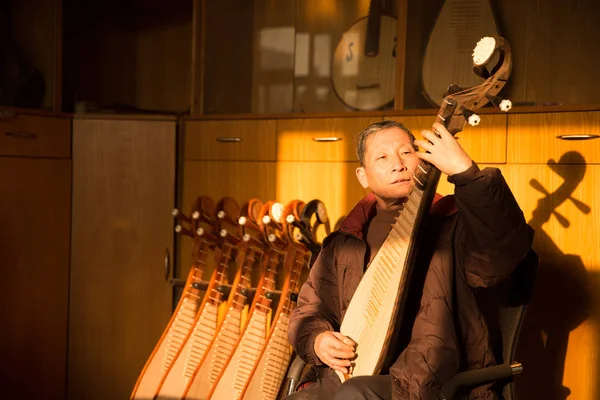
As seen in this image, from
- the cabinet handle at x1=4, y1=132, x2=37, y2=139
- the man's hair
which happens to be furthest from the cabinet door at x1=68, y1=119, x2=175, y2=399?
the man's hair

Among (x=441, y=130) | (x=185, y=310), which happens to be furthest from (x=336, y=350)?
(x=185, y=310)

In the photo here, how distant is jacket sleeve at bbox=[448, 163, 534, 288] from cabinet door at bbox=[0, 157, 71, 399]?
2.22 meters

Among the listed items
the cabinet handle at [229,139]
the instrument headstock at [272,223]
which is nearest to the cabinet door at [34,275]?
the cabinet handle at [229,139]

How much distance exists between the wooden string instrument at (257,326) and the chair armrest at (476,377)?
116cm

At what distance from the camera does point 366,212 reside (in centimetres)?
219

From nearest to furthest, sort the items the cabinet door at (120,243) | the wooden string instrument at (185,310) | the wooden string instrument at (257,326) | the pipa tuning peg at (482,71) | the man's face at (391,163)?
the pipa tuning peg at (482,71) → the man's face at (391,163) → the wooden string instrument at (257,326) → the wooden string instrument at (185,310) → the cabinet door at (120,243)

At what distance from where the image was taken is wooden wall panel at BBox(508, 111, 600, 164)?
247 centimetres

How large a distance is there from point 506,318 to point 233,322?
1.33m

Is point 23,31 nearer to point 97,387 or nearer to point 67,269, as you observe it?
point 67,269

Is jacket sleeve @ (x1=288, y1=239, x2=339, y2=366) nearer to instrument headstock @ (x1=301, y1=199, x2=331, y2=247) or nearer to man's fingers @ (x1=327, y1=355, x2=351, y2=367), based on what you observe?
man's fingers @ (x1=327, y1=355, x2=351, y2=367)

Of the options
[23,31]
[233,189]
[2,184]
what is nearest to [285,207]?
[233,189]

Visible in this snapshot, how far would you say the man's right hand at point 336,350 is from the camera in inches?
76.8

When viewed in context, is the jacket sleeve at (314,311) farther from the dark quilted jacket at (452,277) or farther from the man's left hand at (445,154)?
the man's left hand at (445,154)

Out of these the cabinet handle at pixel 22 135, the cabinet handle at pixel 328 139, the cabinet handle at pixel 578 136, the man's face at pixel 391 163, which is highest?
the cabinet handle at pixel 578 136
